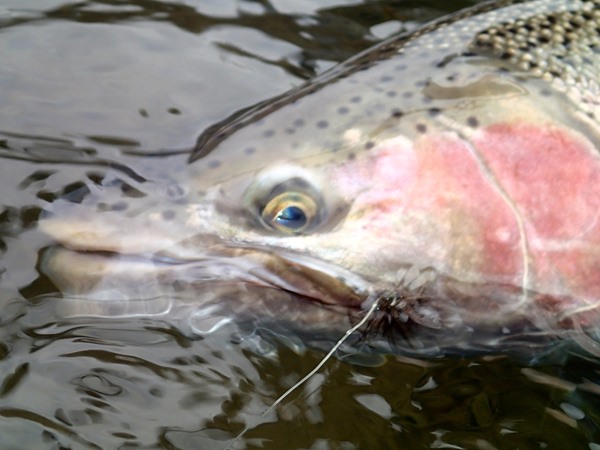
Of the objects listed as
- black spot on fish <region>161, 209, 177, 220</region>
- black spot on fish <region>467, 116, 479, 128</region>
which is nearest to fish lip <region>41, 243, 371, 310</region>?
black spot on fish <region>161, 209, 177, 220</region>

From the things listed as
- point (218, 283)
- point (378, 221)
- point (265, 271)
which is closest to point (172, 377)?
point (218, 283)

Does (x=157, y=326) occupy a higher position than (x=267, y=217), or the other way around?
(x=267, y=217)

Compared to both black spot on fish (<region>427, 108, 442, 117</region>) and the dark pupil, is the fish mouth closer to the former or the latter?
the dark pupil

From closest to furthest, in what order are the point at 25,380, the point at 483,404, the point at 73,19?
the point at 25,380, the point at 483,404, the point at 73,19

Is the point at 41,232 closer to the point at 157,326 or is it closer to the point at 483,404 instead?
the point at 157,326

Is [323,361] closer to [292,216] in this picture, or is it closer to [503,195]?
[292,216]

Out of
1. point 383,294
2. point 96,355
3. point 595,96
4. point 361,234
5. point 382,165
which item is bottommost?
point 96,355

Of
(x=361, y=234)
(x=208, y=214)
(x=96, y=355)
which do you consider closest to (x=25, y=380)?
(x=96, y=355)

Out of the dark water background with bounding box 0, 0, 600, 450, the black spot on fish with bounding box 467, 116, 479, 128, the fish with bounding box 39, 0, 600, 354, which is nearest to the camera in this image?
the dark water background with bounding box 0, 0, 600, 450

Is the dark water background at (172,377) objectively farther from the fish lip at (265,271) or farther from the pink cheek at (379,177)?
the pink cheek at (379,177)
